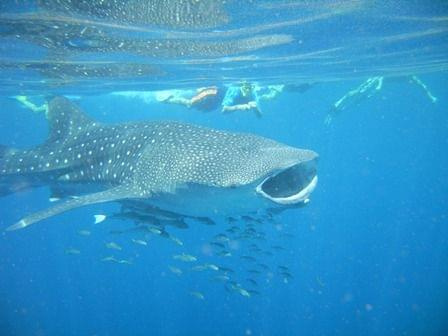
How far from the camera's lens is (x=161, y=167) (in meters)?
6.72

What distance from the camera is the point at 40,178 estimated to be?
365 inches

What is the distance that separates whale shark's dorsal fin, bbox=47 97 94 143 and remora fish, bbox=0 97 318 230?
0.08 feet

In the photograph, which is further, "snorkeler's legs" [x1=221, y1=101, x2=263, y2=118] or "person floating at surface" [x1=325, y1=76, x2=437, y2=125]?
"person floating at surface" [x1=325, y1=76, x2=437, y2=125]

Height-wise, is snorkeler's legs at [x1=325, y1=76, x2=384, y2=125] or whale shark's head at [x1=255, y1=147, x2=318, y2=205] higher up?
snorkeler's legs at [x1=325, y1=76, x2=384, y2=125]

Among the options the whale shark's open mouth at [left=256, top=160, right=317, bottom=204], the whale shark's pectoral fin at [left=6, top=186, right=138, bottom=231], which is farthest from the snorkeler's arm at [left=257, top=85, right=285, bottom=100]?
the whale shark's open mouth at [left=256, top=160, right=317, bottom=204]

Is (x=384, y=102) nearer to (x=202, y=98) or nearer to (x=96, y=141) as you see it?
(x=202, y=98)

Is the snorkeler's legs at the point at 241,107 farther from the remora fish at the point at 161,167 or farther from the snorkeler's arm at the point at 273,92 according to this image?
the remora fish at the point at 161,167

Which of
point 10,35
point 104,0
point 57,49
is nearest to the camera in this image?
point 104,0

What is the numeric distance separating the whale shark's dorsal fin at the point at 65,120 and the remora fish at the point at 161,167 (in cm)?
2

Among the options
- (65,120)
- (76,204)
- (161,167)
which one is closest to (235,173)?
(161,167)

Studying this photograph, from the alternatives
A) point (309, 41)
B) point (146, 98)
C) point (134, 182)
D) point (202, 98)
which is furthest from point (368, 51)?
point (146, 98)

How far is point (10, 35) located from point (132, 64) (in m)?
5.60

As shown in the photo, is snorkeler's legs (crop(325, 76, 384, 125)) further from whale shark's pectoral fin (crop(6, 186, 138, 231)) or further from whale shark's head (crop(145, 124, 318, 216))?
whale shark's pectoral fin (crop(6, 186, 138, 231))

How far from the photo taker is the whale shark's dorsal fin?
30.3ft
